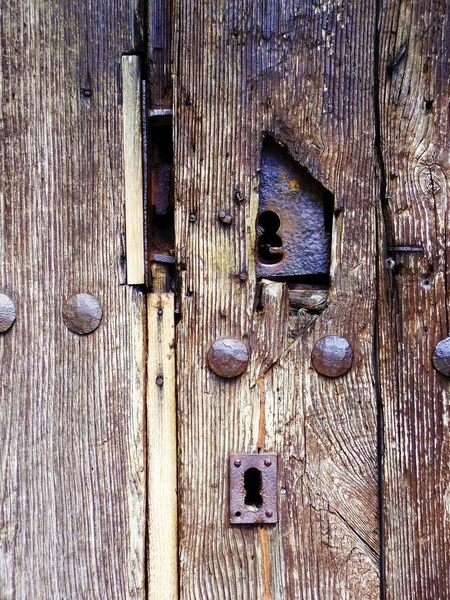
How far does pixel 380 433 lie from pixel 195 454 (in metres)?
0.29

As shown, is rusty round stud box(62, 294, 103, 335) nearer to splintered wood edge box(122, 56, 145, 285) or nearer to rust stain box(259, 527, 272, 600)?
splintered wood edge box(122, 56, 145, 285)

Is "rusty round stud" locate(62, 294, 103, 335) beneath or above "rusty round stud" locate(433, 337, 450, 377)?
above

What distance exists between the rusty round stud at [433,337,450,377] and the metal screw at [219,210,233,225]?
14.8 inches

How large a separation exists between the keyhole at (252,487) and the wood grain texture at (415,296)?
199 millimetres

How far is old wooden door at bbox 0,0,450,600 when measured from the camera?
2.76 feet

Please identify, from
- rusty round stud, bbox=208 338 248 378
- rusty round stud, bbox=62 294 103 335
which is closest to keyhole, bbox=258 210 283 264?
rusty round stud, bbox=208 338 248 378

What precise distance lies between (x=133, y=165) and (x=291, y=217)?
0.26 metres

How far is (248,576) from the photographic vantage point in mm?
837

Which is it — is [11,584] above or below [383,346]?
below

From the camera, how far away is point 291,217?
0.86m

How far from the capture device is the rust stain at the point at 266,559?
2.75ft

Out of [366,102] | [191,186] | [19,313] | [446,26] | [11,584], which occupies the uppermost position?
[446,26]

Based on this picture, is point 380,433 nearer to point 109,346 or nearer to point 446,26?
point 109,346

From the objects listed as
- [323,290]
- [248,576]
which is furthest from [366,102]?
[248,576]
